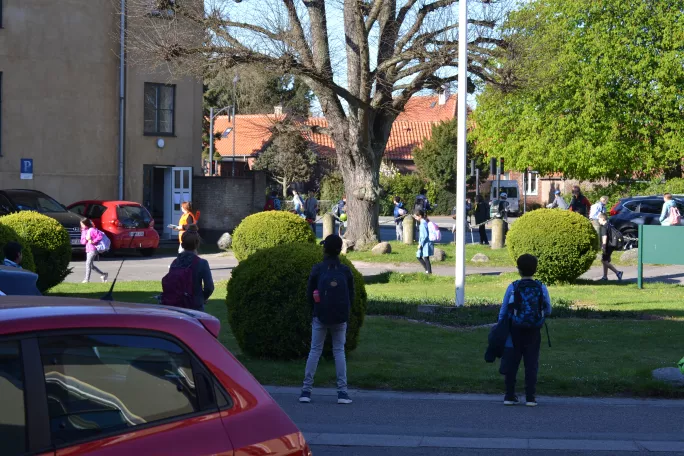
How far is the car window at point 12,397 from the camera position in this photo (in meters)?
3.22

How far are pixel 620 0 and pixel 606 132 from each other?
6.21 m

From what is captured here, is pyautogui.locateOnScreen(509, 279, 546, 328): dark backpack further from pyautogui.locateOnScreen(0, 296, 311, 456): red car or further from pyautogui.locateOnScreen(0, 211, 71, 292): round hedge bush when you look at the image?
pyautogui.locateOnScreen(0, 211, 71, 292): round hedge bush

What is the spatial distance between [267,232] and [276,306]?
35.3ft

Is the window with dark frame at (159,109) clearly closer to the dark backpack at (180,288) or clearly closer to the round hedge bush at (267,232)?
the round hedge bush at (267,232)

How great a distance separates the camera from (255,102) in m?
60.4

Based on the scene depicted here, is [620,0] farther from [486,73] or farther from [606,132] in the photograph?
[486,73]

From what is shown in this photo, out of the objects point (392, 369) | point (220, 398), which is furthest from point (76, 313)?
point (392, 369)

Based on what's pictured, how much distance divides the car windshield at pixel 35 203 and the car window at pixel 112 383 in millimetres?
24192

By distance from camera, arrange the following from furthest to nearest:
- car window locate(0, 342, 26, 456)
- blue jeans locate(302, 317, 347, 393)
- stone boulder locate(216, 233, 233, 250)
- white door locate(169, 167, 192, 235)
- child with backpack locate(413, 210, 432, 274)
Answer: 1. white door locate(169, 167, 192, 235)
2. stone boulder locate(216, 233, 233, 250)
3. child with backpack locate(413, 210, 432, 274)
4. blue jeans locate(302, 317, 347, 393)
5. car window locate(0, 342, 26, 456)

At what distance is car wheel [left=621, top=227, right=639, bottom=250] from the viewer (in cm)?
2985

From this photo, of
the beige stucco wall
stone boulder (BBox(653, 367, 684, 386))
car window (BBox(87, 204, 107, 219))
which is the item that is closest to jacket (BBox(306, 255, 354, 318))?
stone boulder (BBox(653, 367, 684, 386))

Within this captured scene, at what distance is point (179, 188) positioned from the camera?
33.7 meters

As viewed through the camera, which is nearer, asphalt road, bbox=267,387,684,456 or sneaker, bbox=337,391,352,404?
asphalt road, bbox=267,387,684,456

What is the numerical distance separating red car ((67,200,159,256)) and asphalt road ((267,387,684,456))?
1855 cm
